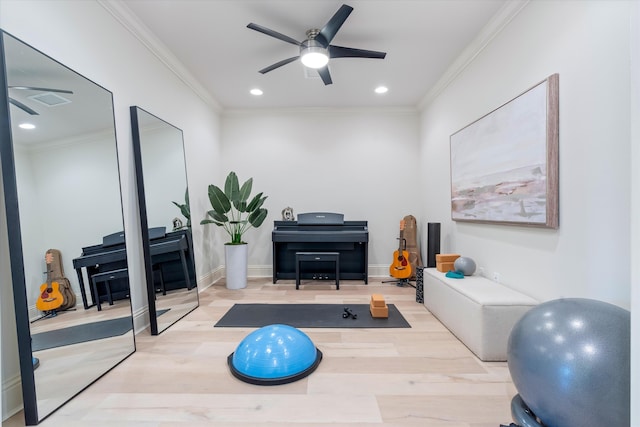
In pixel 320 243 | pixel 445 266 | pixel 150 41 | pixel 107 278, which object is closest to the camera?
pixel 107 278

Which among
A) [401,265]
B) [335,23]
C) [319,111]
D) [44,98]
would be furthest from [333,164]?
[44,98]

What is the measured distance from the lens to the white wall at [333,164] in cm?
455

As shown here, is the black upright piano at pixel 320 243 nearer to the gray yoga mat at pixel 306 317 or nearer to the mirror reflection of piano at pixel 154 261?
the gray yoga mat at pixel 306 317

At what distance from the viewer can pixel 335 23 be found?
2.14 m

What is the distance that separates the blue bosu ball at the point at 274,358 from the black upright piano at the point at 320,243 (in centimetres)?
220

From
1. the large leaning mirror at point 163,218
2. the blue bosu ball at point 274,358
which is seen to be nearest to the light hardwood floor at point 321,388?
the blue bosu ball at point 274,358

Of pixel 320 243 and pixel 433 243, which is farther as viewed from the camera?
pixel 320 243

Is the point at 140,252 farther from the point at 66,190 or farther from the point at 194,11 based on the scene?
the point at 194,11

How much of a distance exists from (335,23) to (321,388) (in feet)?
8.50

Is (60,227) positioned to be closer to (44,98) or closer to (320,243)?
(44,98)

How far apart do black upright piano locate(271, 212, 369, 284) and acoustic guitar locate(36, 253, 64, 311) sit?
2.54 metres

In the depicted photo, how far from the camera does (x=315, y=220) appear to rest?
423 cm

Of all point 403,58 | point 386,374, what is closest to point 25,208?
point 386,374

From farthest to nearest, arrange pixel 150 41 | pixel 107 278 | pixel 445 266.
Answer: pixel 445 266 → pixel 150 41 → pixel 107 278
